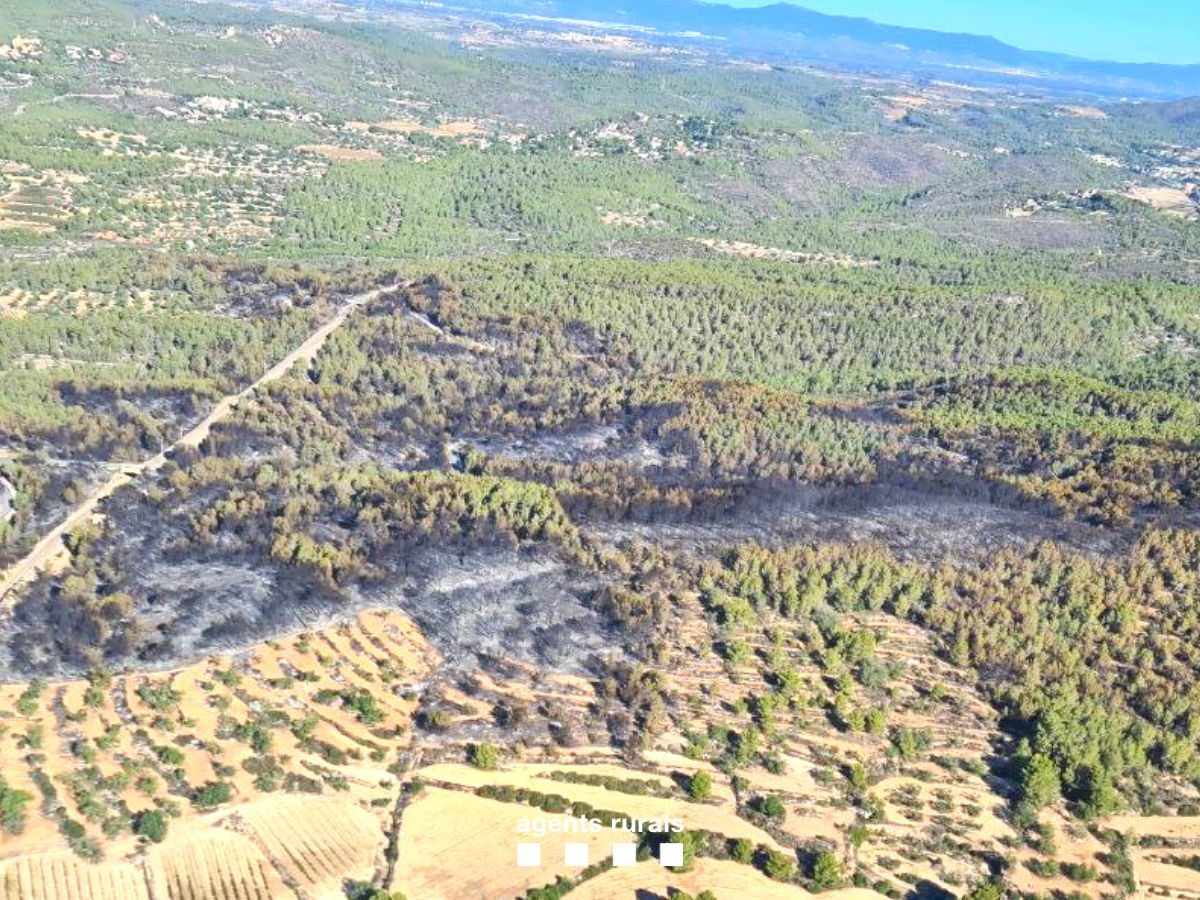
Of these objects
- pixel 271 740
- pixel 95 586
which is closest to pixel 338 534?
pixel 95 586

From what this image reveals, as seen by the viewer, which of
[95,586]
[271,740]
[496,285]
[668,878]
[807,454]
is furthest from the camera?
[496,285]

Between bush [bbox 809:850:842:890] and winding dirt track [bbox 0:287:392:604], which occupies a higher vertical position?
winding dirt track [bbox 0:287:392:604]

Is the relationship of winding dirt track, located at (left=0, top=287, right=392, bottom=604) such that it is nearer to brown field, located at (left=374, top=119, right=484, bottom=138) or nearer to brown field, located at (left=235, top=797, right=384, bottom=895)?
brown field, located at (left=235, top=797, right=384, bottom=895)

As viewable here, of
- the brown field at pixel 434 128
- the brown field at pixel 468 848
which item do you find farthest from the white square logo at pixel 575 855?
the brown field at pixel 434 128

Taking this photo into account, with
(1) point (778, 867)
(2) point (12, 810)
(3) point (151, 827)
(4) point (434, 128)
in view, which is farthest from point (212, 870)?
(4) point (434, 128)

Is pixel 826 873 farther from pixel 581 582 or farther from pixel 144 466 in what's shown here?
pixel 144 466

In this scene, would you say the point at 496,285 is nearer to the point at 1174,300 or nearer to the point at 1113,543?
the point at 1113,543

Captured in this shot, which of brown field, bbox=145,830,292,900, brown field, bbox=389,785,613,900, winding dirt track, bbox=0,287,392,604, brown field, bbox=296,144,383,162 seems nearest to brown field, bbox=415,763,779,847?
brown field, bbox=389,785,613,900
